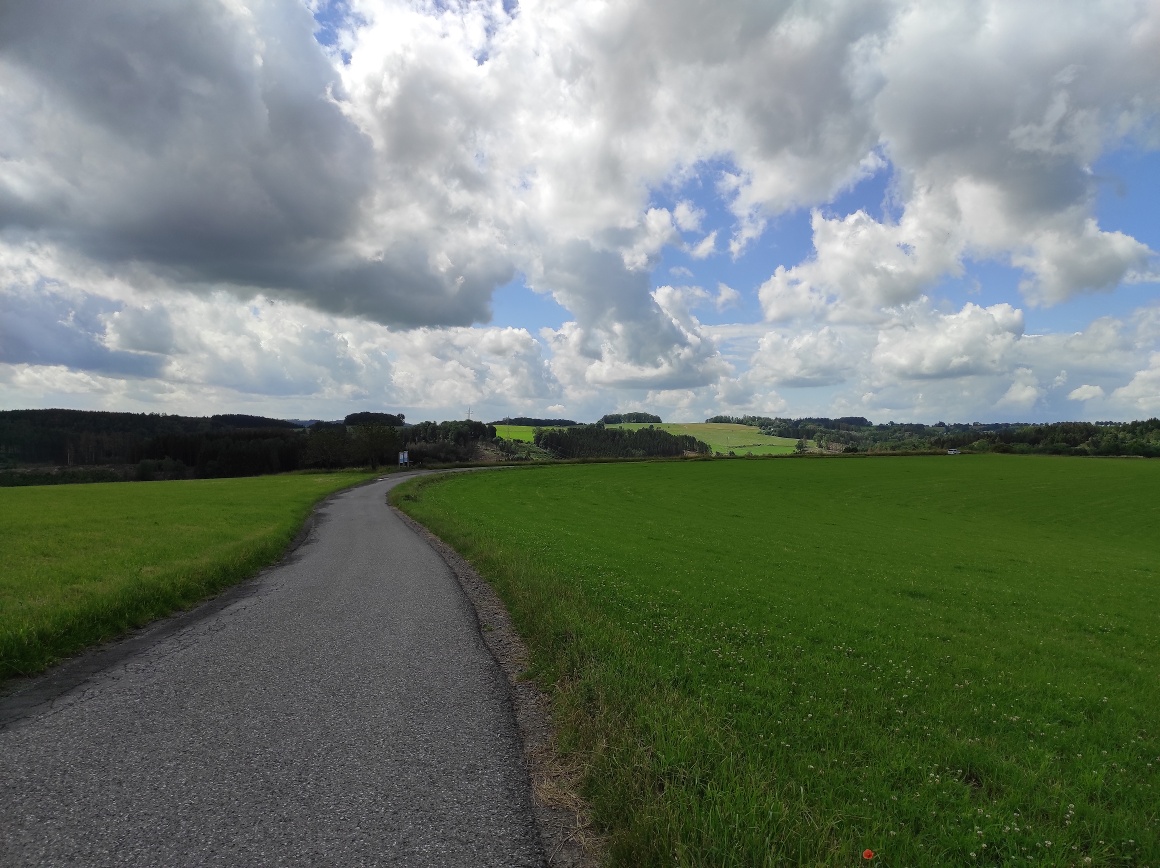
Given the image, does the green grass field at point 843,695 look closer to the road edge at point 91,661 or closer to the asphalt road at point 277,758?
the asphalt road at point 277,758

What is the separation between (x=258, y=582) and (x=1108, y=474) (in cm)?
9954

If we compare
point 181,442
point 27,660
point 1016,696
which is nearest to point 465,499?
point 27,660

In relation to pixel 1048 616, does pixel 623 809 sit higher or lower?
higher

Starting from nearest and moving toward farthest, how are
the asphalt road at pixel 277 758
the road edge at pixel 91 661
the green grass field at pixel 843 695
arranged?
1. the asphalt road at pixel 277 758
2. the green grass field at pixel 843 695
3. the road edge at pixel 91 661

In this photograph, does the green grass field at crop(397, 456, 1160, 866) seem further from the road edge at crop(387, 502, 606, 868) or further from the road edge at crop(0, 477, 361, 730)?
the road edge at crop(0, 477, 361, 730)

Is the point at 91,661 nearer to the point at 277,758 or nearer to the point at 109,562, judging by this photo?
the point at 277,758

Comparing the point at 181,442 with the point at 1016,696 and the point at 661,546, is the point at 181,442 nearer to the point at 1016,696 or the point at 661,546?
the point at 661,546

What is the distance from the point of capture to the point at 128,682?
8.51 m

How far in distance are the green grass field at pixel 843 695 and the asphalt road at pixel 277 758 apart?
117 cm

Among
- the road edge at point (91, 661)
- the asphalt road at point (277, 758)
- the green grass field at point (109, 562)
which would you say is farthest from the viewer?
the green grass field at point (109, 562)

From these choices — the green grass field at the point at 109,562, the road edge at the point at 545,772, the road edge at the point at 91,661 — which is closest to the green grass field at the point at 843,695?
the road edge at the point at 545,772

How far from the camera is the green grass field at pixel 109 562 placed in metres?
10.3

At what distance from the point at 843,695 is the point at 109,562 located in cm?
1979

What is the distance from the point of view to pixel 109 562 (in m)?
17.1
